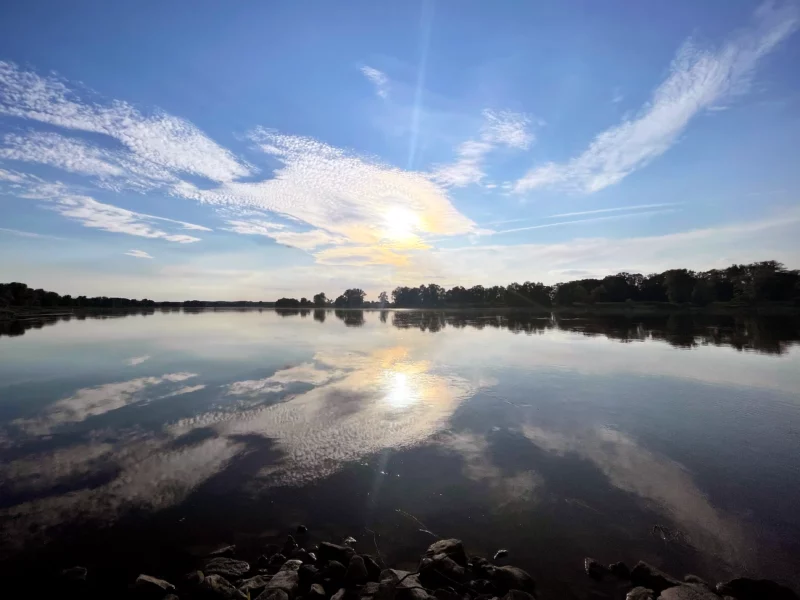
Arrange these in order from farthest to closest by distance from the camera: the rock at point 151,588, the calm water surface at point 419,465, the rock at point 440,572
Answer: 1. the calm water surface at point 419,465
2. the rock at point 440,572
3. the rock at point 151,588

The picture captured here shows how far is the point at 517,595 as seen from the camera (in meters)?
5.28

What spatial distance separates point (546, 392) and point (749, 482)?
8317 millimetres

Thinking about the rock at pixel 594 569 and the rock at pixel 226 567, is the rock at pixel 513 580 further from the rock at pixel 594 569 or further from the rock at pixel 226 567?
the rock at pixel 226 567

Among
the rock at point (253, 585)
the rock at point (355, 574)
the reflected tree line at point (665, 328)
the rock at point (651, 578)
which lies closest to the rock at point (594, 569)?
the rock at point (651, 578)

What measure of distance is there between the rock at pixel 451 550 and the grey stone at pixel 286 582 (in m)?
2.03

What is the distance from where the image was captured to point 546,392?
55.7 feet

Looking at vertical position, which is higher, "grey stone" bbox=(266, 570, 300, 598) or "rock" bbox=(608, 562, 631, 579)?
"grey stone" bbox=(266, 570, 300, 598)

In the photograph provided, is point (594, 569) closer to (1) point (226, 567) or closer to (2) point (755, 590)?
(2) point (755, 590)

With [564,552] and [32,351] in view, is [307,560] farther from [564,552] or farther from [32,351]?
[32,351]

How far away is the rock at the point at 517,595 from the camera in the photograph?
17.2 feet

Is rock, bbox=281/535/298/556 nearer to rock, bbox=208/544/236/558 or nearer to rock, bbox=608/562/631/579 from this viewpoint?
rock, bbox=208/544/236/558

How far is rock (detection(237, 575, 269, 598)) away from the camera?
5520mm

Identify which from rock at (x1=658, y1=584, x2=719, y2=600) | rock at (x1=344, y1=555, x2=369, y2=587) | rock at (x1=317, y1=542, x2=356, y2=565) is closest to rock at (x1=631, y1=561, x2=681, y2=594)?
rock at (x1=658, y1=584, x2=719, y2=600)

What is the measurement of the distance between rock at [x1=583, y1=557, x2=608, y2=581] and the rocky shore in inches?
0.5
